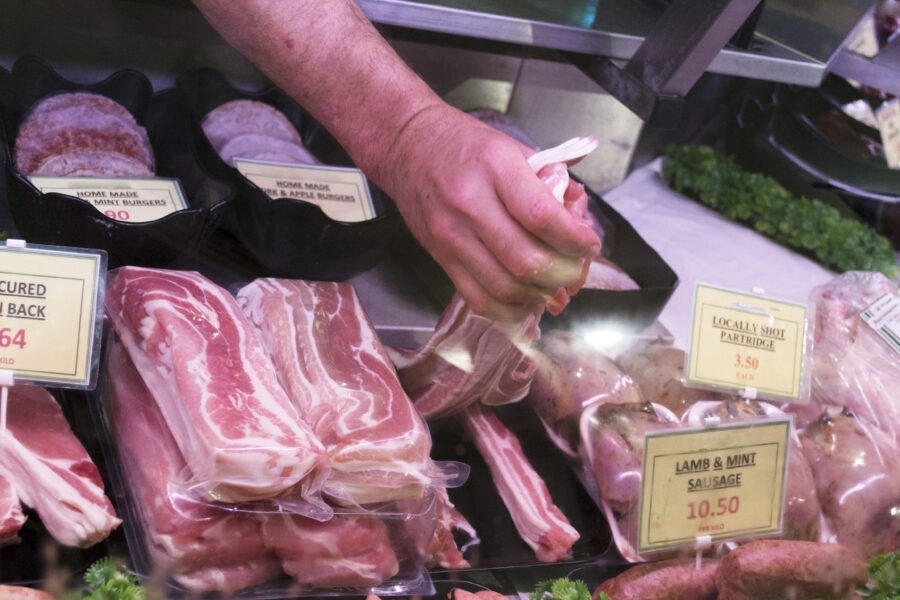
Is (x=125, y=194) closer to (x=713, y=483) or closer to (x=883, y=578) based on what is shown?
(x=713, y=483)

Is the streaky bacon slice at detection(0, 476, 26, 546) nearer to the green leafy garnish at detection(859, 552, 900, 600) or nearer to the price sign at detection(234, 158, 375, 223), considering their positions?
the price sign at detection(234, 158, 375, 223)

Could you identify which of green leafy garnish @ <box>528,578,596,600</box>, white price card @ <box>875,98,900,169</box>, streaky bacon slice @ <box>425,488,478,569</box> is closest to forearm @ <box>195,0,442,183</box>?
streaky bacon slice @ <box>425,488,478,569</box>

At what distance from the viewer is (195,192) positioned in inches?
71.6

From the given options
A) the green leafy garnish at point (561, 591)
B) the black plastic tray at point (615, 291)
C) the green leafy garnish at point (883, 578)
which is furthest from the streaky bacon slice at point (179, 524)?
the green leafy garnish at point (883, 578)

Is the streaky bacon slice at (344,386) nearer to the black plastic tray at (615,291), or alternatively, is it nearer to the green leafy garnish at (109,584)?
the green leafy garnish at (109,584)

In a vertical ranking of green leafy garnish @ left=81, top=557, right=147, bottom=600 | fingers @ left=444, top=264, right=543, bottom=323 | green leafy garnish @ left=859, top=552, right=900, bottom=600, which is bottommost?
green leafy garnish @ left=859, top=552, right=900, bottom=600

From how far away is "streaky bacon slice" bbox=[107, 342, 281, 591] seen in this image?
120cm

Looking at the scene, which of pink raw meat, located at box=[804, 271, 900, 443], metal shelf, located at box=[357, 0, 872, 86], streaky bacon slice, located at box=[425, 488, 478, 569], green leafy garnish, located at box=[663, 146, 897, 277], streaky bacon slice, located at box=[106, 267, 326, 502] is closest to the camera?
streaky bacon slice, located at box=[106, 267, 326, 502]

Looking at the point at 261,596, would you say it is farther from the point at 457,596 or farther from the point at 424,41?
the point at 424,41

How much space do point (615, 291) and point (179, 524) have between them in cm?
117

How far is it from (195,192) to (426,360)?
0.64m

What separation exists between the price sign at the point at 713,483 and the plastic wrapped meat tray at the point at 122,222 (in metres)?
0.94

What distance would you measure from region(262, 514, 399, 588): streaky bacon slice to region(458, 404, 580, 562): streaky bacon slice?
1.12 ft

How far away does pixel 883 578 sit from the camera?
5.13 ft
